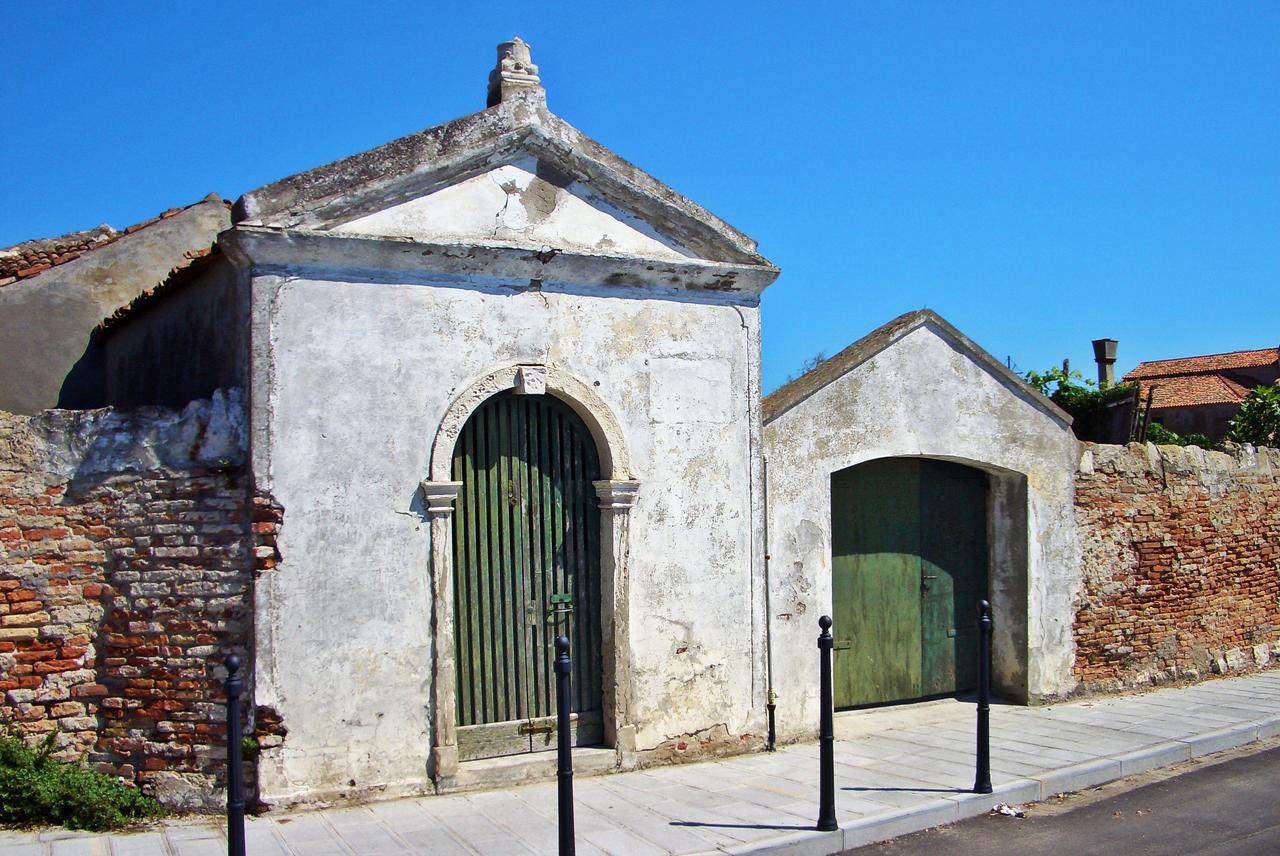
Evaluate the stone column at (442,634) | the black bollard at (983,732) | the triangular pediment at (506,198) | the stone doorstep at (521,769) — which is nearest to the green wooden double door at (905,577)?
the black bollard at (983,732)

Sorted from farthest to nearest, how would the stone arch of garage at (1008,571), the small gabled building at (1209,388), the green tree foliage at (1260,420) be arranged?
1. the small gabled building at (1209,388)
2. the green tree foliage at (1260,420)
3. the stone arch of garage at (1008,571)

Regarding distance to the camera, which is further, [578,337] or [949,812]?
[578,337]

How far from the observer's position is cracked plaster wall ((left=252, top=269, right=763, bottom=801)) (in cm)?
705

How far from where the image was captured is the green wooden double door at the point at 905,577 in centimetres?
973

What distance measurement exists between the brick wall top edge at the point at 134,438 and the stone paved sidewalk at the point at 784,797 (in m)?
2.25

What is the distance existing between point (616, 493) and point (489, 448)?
102 centimetres

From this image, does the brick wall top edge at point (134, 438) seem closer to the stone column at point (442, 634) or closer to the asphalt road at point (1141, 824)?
the stone column at point (442, 634)

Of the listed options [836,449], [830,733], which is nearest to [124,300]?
[836,449]

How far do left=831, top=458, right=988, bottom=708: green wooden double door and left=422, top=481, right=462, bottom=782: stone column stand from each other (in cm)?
370

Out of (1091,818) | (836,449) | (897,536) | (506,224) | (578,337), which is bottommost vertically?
(1091,818)

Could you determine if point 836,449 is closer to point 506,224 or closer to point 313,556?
point 506,224

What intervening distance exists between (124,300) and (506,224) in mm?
6461

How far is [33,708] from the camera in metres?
6.76

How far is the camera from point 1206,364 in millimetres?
41594
